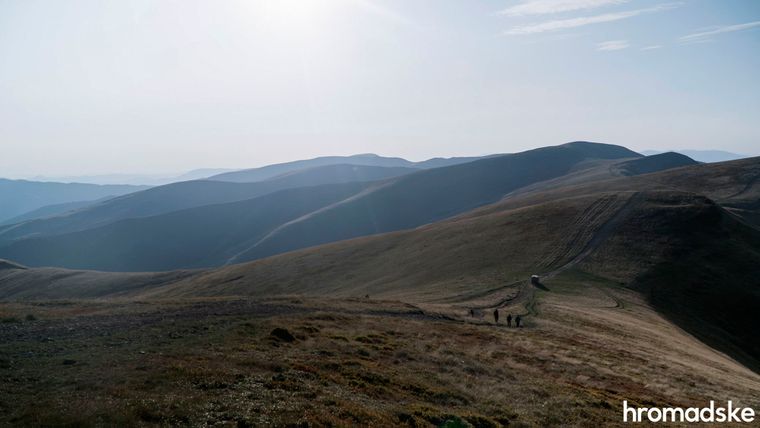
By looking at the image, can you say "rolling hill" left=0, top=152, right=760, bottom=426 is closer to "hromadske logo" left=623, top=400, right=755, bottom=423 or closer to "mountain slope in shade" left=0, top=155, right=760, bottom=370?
"mountain slope in shade" left=0, top=155, right=760, bottom=370

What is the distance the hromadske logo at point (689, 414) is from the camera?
22.2 metres

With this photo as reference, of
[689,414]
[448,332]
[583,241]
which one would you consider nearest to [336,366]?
[448,332]

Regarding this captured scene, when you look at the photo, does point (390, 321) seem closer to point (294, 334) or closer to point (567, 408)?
point (294, 334)

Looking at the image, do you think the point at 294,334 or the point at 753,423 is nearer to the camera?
the point at 753,423

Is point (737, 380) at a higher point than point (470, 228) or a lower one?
lower

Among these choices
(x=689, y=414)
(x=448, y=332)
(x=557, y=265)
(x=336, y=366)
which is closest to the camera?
(x=689, y=414)

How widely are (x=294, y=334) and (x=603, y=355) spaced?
20.7 metres

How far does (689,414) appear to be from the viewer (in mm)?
23172

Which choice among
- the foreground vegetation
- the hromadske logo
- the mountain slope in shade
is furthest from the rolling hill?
the hromadske logo

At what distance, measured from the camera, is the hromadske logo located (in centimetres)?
2219

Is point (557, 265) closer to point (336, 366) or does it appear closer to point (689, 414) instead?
point (689, 414)

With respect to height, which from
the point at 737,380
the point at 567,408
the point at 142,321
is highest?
the point at 142,321

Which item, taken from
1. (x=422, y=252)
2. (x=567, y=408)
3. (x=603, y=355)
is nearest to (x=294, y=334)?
(x=567, y=408)

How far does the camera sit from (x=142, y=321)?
32.1m
